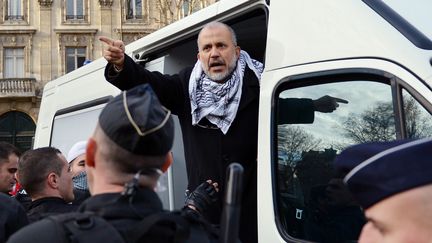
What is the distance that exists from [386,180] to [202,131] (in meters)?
2.33

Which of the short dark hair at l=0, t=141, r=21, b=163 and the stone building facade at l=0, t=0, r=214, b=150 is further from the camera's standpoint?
the stone building facade at l=0, t=0, r=214, b=150

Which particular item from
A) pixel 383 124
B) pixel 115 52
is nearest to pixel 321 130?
pixel 383 124

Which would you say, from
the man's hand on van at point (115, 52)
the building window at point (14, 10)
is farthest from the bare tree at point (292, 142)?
the building window at point (14, 10)

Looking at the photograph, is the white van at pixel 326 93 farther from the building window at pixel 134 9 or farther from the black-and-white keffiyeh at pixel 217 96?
the building window at pixel 134 9

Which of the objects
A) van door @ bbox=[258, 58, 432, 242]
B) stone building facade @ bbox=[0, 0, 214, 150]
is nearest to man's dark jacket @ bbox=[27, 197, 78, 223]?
van door @ bbox=[258, 58, 432, 242]

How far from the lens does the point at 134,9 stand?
32562mm

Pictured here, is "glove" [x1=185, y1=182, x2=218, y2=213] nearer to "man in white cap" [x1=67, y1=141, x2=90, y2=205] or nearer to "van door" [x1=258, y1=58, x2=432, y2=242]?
"van door" [x1=258, y1=58, x2=432, y2=242]

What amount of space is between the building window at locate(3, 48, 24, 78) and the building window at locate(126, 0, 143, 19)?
19.5 feet

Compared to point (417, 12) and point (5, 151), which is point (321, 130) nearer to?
point (417, 12)

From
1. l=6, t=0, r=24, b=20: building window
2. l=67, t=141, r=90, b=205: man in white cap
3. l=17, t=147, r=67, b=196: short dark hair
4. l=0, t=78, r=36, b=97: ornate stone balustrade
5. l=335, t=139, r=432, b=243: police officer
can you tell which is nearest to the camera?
l=335, t=139, r=432, b=243: police officer

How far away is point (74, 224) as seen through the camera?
4.99ft

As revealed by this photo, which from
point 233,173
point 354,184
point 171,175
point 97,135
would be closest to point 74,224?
point 97,135

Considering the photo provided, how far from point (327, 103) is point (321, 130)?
0.14m

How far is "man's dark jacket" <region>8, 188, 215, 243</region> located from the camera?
1517 mm
